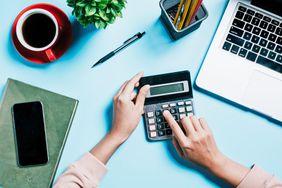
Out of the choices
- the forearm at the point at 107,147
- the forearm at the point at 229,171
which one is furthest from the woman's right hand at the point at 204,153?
the forearm at the point at 107,147

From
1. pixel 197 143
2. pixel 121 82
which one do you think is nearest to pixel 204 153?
pixel 197 143

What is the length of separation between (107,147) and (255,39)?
14.9 inches

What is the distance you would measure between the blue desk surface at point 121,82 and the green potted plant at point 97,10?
0.11 metres

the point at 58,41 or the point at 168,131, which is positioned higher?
the point at 58,41

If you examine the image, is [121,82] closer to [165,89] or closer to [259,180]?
[165,89]

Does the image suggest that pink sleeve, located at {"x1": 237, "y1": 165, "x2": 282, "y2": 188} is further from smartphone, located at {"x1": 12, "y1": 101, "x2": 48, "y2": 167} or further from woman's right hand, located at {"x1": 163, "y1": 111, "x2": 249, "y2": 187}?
smartphone, located at {"x1": 12, "y1": 101, "x2": 48, "y2": 167}

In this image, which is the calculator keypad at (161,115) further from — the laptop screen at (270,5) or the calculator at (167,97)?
the laptop screen at (270,5)

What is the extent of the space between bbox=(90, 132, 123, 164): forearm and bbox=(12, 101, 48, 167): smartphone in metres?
0.11

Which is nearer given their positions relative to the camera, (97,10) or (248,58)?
(97,10)

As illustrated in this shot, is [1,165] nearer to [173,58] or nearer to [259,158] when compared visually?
[173,58]

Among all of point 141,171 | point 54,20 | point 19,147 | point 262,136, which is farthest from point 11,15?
point 262,136

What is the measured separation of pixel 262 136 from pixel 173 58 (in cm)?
25

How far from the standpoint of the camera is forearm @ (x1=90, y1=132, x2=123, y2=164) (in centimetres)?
75

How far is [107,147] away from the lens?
29.6 inches
